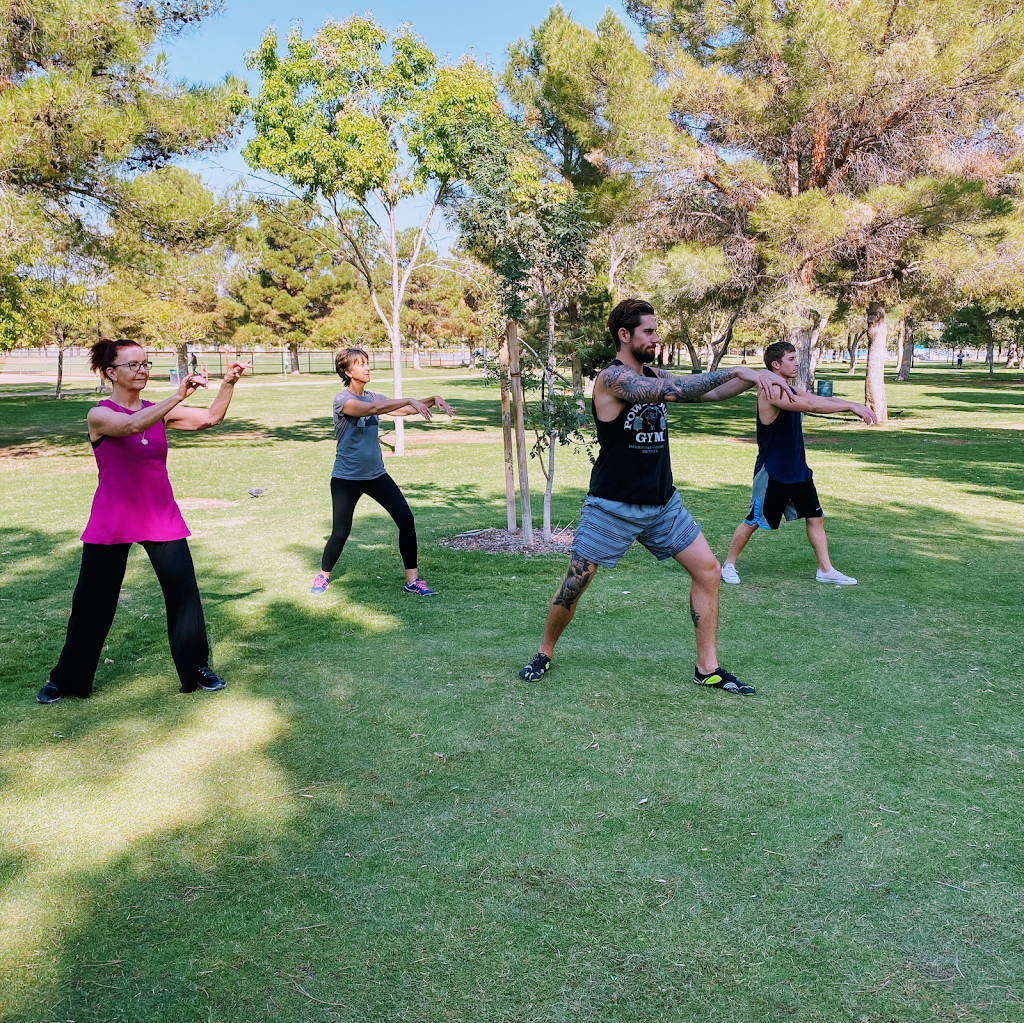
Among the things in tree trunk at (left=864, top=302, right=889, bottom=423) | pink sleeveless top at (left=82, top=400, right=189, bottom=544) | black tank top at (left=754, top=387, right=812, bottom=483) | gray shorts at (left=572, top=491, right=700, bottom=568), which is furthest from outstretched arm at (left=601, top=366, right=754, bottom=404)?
tree trunk at (left=864, top=302, right=889, bottom=423)

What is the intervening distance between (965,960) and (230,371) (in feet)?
12.2

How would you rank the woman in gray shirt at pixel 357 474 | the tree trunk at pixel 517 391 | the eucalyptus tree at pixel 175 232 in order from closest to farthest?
the woman in gray shirt at pixel 357 474 → the tree trunk at pixel 517 391 → the eucalyptus tree at pixel 175 232

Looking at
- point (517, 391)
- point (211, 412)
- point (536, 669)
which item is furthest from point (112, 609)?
point (517, 391)

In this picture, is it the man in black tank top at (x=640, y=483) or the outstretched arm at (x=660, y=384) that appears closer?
the outstretched arm at (x=660, y=384)

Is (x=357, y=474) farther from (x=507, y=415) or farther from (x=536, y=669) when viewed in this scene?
(x=536, y=669)

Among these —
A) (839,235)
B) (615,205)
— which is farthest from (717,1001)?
(615,205)

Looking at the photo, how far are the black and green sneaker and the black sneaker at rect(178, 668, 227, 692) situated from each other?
8.45 ft

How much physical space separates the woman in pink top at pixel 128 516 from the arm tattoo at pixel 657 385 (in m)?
1.78

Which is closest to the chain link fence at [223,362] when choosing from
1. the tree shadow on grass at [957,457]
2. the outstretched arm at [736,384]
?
the tree shadow on grass at [957,457]

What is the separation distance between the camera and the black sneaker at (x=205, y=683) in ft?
16.1

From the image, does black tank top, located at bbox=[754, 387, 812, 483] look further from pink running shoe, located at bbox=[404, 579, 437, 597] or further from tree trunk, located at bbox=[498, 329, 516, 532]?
pink running shoe, located at bbox=[404, 579, 437, 597]

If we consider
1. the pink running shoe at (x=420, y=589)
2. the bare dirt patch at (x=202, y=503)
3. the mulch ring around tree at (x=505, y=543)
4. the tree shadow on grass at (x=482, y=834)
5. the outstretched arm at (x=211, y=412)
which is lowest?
the tree shadow on grass at (x=482, y=834)

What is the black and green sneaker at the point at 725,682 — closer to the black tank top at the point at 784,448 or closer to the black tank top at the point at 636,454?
the black tank top at the point at 636,454

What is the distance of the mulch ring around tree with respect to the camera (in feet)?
27.6
